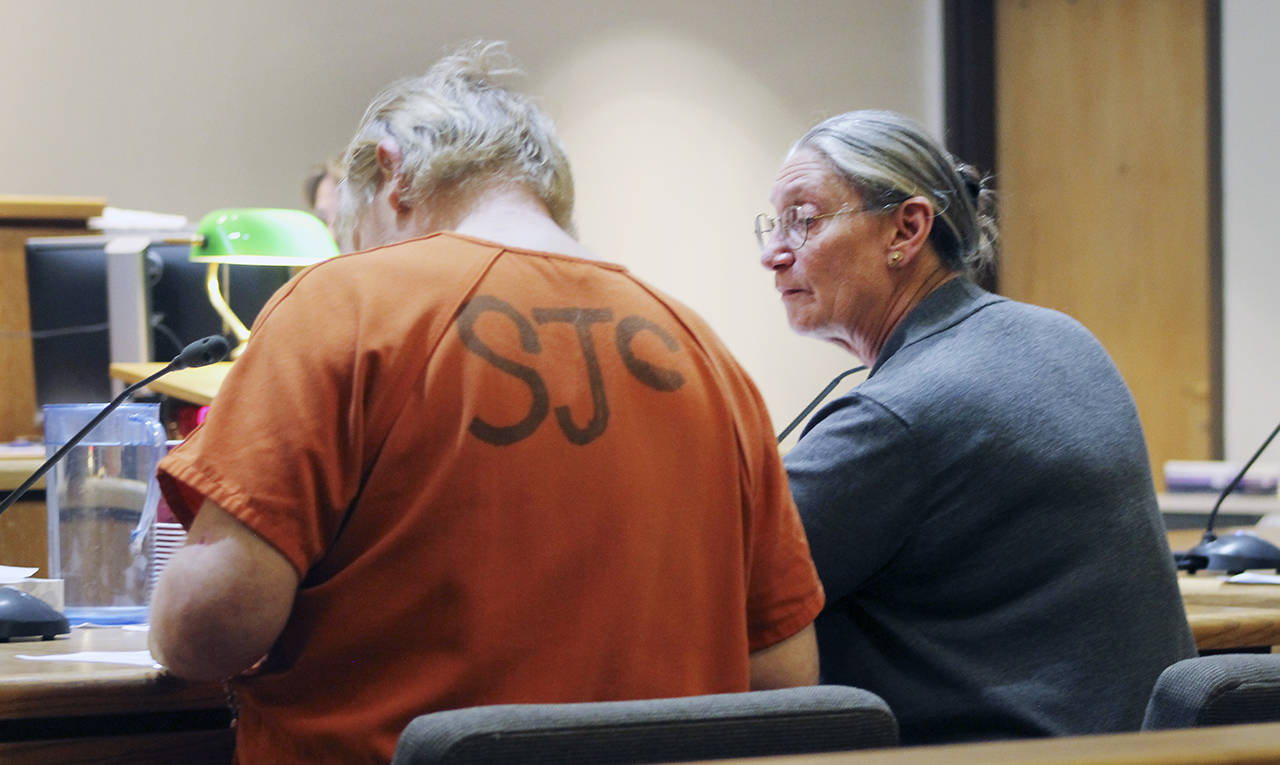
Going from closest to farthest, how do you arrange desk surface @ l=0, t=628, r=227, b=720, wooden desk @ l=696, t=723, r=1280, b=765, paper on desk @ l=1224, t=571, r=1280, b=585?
wooden desk @ l=696, t=723, r=1280, b=765
desk surface @ l=0, t=628, r=227, b=720
paper on desk @ l=1224, t=571, r=1280, b=585

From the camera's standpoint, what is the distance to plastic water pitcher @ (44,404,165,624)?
4.71 feet

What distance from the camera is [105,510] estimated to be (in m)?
1.47

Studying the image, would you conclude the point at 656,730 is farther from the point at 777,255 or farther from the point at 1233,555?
the point at 1233,555

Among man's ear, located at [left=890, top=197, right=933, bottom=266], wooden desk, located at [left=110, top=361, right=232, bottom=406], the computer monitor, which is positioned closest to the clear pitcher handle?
wooden desk, located at [left=110, top=361, right=232, bottom=406]

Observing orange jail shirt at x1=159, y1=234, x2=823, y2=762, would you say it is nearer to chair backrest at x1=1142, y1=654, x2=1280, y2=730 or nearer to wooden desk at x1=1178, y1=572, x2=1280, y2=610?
chair backrest at x1=1142, y1=654, x2=1280, y2=730

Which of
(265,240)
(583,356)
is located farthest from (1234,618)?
(265,240)

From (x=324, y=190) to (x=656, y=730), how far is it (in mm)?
3487

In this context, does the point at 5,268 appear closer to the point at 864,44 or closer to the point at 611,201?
the point at 611,201

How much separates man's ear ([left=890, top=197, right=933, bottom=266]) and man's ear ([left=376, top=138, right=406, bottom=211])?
0.60 meters

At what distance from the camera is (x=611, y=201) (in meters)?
4.61

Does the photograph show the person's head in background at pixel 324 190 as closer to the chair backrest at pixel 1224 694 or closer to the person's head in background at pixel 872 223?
the person's head in background at pixel 872 223

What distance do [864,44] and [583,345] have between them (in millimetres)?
3989

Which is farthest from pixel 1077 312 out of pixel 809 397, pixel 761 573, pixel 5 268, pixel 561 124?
pixel 761 573

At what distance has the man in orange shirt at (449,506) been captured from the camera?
943mm
